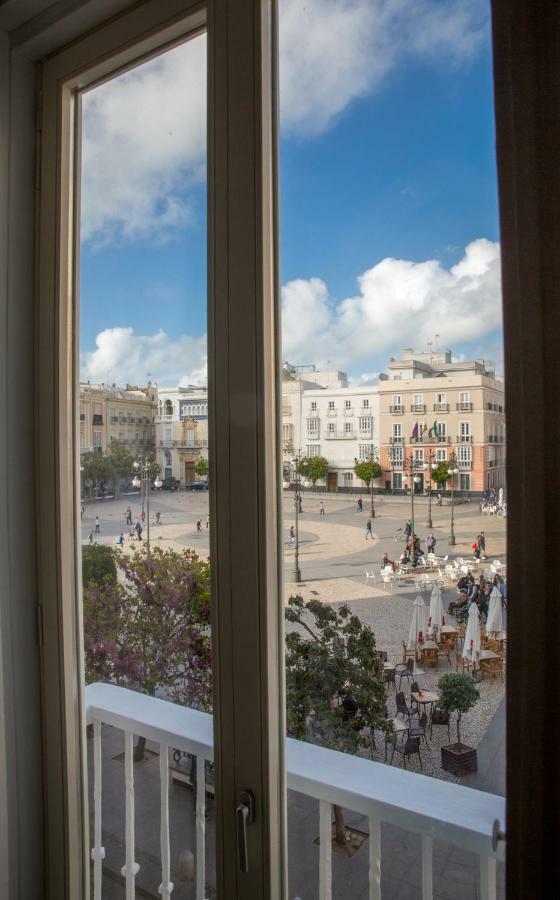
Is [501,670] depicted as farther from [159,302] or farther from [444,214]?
[159,302]

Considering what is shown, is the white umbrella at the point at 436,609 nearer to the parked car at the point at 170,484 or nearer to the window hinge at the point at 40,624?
the parked car at the point at 170,484

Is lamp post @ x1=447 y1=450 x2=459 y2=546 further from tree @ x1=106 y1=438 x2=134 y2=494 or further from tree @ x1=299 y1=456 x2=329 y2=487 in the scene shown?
tree @ x1=106 y1=438 x2=134 y2=494

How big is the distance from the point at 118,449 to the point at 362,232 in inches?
30.9

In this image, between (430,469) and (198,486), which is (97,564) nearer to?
(198,486)

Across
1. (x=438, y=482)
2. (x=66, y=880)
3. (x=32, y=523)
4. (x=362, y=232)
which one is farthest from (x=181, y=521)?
A: (x=66, y=880)

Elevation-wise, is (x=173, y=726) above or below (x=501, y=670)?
below

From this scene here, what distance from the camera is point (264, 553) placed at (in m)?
1.09

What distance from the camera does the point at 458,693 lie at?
932mm

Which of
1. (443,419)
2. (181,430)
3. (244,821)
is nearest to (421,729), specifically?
(244,821)

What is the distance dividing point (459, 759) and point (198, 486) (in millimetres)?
731

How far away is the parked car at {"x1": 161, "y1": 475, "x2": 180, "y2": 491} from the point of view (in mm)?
1301

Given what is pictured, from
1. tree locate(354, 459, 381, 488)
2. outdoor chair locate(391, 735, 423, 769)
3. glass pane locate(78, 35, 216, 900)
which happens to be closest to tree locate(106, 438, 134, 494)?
glass pane locate(78, 35, 216, 900)

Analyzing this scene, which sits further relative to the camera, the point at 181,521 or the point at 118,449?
the point at 118,449

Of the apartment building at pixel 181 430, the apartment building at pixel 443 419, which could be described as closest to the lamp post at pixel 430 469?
the apartment building at pixel 443 419
